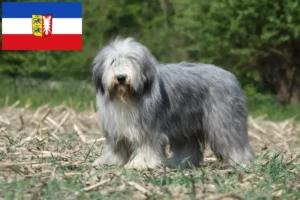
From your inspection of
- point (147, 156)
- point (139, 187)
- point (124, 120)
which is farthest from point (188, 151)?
point (139, 187)

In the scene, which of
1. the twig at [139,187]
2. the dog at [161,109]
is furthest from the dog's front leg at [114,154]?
the twig at [139,187]

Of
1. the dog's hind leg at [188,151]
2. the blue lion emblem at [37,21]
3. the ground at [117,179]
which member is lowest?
the dog's hind leg at [188,151]

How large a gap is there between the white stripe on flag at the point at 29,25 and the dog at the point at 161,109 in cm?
746

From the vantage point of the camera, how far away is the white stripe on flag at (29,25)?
15.8 meters

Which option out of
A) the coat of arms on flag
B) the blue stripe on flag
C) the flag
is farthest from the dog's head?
the coat of arms on flag

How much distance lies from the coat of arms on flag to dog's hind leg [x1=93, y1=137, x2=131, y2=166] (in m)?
8.34

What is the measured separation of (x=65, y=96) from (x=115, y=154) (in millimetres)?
11493

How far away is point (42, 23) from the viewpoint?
1605 centimetres

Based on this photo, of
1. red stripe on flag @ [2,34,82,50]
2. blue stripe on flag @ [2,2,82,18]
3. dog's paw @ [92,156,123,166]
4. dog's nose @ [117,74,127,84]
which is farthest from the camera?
red stripe on flag @ [2,34,82,50]

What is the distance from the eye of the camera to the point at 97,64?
7.93 metres

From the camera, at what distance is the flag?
15922mm

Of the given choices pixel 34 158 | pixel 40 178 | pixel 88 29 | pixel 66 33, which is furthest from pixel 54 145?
pixel 88 29

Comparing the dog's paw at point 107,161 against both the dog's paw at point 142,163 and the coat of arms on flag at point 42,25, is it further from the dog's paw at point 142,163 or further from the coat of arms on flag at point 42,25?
the coat of arms on flag at point 42,25

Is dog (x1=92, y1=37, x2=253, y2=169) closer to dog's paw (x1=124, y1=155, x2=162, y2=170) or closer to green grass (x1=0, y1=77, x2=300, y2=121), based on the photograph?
dog's paw (x1=124, y1=155, x2=162, y2=170)
